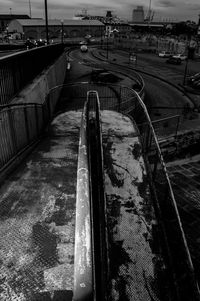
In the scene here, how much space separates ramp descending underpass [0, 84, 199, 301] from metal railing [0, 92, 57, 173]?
457 mm

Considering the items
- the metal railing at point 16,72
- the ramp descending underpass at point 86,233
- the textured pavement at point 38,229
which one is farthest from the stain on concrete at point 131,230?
the metal railing at point 16,72

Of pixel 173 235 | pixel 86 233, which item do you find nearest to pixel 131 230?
pixel 173 235

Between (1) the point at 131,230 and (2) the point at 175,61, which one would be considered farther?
(2) the point at 175,61

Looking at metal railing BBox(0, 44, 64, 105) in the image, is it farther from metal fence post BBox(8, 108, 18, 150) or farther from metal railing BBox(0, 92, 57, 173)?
metal fence post BBox(8, 108, 18, 150)

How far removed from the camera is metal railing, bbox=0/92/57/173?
269 inches

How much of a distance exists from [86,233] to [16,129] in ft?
18.2

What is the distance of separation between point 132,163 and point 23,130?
11.7ft

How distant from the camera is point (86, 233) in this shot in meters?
2.75

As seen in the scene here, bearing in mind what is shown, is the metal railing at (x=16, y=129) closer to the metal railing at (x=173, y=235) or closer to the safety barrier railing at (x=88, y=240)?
the safety barrier railing at (x=88, y=240)

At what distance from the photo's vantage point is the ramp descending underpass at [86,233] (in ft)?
11.5

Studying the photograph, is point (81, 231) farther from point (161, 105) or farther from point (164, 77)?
point (164, 77)

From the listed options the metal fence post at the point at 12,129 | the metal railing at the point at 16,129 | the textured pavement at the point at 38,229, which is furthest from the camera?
the metal fence post at the point at 12,129

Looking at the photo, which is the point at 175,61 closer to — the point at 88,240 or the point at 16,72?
the point at 16,72

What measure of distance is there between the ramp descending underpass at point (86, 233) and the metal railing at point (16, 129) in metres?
0.46
